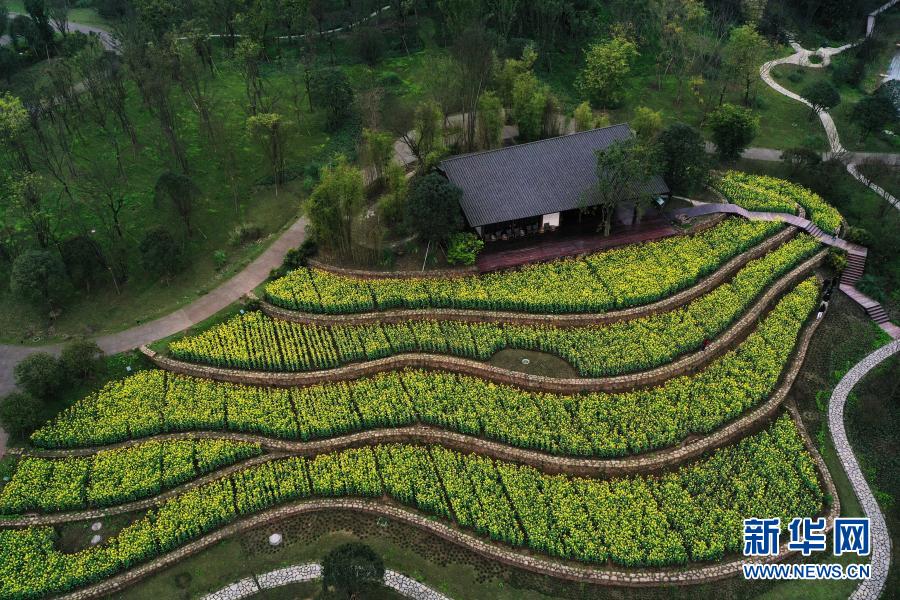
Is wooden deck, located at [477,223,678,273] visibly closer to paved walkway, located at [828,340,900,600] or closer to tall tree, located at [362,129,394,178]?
tall tree, located at [362,129,394,178]

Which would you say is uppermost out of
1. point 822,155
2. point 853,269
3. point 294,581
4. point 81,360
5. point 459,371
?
point 822,155

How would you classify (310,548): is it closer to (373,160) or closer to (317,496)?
(317,496)

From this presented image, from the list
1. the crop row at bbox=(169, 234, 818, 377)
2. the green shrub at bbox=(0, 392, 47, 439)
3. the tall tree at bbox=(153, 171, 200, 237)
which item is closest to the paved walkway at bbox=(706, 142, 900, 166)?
the crop row at bbox=(169, 234, 818, 377)

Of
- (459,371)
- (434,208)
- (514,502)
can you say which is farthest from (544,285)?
(514,502)

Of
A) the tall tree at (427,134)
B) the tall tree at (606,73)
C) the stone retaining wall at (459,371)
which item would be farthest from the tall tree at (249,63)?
the tall tree at (606,73)

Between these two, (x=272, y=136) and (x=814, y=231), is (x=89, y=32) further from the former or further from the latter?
(x=814, y=231)
